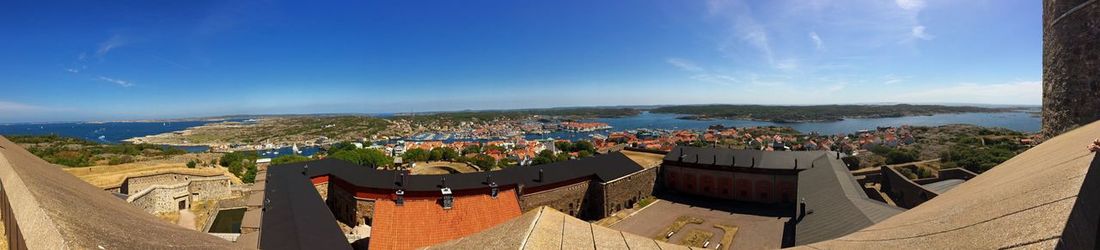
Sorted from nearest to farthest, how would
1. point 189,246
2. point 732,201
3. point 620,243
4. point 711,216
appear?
point 620,243 → point 189,246 → point 711,216 → point 732,201

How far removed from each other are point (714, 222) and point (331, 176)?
2168 cm

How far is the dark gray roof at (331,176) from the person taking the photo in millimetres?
10211

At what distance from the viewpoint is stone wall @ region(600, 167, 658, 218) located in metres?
23.0

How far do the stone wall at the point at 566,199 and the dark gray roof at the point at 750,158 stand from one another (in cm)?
955

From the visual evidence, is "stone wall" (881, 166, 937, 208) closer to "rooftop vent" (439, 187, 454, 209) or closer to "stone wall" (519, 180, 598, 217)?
"stone wall" (519, 180, 598, 217)

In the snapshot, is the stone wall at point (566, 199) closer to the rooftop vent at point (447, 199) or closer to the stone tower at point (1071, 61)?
the rooftop vent at point (447, 199)

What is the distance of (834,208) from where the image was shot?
14.3 m

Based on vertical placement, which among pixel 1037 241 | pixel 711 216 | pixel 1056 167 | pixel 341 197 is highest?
pixel 1056 167

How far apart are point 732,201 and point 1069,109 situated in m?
21.8

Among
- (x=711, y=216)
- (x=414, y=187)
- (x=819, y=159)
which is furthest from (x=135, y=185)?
(x=819, y=159)

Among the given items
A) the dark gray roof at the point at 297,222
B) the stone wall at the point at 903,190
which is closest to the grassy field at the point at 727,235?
the stone wall at the point at 903,190

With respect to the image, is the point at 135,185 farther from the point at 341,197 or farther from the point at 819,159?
the point at 819,159

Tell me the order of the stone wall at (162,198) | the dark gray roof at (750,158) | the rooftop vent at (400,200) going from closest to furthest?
the rooftop vent at (400,200) → the stone wall at (162,198) → the dark gray roof at (750,158)

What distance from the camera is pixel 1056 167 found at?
274 cm
